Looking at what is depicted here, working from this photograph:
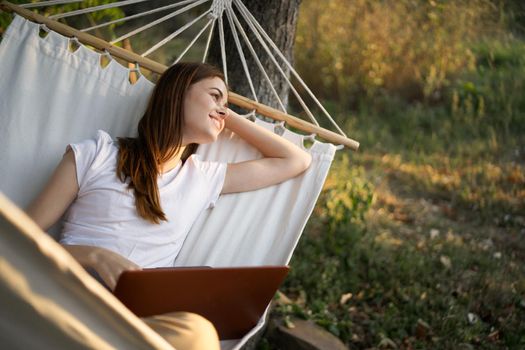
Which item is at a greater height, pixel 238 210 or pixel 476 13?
pixel 476 13

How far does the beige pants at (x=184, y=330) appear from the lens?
1.29 m

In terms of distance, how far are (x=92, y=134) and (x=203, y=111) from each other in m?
0.39

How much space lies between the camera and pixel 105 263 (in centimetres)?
162

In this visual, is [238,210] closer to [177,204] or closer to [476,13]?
[177,204]

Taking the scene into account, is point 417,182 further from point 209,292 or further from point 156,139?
point 209,292

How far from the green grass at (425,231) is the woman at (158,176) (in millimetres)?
784

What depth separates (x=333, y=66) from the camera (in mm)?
5156

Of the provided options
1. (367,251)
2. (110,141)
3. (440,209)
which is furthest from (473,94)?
(110,141)

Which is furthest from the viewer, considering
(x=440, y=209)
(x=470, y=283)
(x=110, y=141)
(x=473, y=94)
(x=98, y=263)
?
(x=473, y=94)

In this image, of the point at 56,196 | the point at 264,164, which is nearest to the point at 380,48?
the point at 264,164

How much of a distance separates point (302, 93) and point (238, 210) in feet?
10.7

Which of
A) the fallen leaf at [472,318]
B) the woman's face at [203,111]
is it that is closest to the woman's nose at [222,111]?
the woman's face at [203,111]

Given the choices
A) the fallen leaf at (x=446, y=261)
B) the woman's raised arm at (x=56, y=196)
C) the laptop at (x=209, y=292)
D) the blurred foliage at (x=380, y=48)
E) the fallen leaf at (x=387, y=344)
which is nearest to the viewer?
the laptop at (x=209, y=292)

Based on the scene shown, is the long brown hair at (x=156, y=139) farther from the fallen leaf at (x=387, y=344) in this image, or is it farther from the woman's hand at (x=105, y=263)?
the fallen leaf at (x=387, y=344)
